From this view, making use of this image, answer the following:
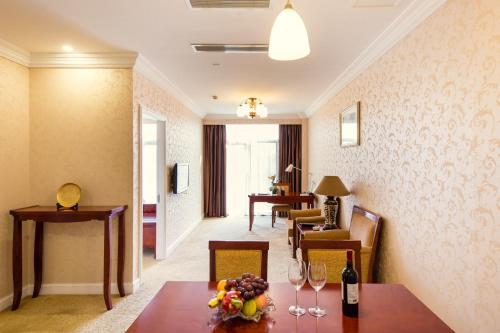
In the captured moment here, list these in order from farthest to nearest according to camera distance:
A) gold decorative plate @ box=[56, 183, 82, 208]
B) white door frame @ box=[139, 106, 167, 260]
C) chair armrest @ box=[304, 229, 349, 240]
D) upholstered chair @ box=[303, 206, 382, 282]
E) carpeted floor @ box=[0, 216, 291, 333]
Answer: white door frame @ box=[139, 106, 167, 260] → chair armrest @ box=[304, 229, 349, 240] → gold decorative plate @ box=[56, 183, 82, 208] → upholstered chair @ box=[303, 206, 382, 282] → carpeted floor @ box=[0, 216, 291, 333]

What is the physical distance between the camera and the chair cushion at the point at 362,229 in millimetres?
3208

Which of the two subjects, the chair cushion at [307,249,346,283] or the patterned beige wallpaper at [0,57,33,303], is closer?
the chair cushion at [307,249,346,283]

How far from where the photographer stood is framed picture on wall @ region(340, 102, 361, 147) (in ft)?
12.8

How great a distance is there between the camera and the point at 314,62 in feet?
12.2

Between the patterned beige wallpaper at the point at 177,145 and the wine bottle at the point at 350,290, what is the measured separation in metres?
2.80

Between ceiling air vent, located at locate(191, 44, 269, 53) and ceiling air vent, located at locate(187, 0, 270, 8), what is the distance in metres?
0.82

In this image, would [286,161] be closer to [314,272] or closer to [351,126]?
[351,126]

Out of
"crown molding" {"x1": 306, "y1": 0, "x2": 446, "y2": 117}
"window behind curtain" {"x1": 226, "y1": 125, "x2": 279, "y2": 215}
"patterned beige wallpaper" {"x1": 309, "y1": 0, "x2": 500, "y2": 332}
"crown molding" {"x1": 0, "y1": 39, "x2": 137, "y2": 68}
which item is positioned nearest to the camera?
"patterned beige wallpaper" {"x1": 309, "y1": 0, "x2": 500, "y2": 332}

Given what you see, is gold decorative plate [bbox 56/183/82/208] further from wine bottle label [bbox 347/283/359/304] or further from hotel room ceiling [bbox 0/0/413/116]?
wine bottle label [bbox 347/283/359/304]

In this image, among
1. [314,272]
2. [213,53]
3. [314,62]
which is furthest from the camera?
[314,62]

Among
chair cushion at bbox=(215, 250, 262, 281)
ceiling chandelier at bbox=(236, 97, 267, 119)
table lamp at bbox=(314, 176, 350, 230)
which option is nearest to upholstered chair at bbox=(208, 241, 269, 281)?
chair cushion at bbox=(215, 250, 262, 281)

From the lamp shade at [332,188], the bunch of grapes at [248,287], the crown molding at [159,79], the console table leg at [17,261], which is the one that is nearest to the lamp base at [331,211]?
the lamp shade at [332,188]

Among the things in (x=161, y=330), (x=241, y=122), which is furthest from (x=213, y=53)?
(x=241, y=122)

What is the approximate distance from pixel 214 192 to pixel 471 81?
675 cm
